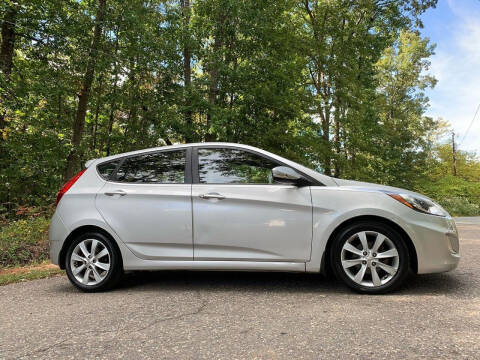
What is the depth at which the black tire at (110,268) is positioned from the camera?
4.27 metres

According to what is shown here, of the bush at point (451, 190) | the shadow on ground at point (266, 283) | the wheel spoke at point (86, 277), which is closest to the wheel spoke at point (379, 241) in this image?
the shadow on ground at point (266, 283)

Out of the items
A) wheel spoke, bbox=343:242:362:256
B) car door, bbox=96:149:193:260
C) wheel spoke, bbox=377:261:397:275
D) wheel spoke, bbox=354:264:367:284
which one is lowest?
wheel spoke, bbox=354:264:367:284

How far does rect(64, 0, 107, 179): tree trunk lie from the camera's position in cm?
1216

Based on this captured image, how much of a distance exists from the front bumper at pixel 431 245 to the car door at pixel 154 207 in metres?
2.34

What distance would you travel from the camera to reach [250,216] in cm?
403

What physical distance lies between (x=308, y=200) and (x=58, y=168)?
11.4 meters

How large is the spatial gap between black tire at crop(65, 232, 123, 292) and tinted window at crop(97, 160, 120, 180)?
0.70 metres

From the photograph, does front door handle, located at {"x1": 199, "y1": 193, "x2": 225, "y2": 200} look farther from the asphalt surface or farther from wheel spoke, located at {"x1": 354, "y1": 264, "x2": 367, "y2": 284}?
wheel spoke, located at {"x1": 354, "y1": 264, "x2": 367, "y2": 284}

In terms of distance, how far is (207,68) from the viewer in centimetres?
1341

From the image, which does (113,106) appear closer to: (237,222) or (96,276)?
(96,276)

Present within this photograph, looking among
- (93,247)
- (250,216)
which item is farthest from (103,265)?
(250,216)

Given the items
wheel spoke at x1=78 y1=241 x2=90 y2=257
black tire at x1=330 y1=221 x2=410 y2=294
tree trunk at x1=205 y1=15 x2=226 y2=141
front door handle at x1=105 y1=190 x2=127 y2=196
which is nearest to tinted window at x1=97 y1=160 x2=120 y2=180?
front door handle at x1=105 y1=190 x2=127 y2=196

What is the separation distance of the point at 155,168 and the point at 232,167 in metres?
0.93

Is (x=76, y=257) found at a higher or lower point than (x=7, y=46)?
lower
